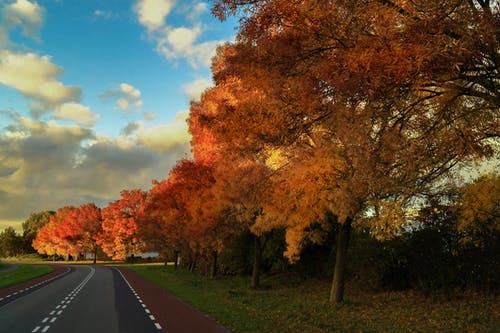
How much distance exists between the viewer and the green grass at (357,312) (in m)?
13.0

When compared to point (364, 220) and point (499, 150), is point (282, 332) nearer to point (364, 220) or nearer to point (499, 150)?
point (364, 220)

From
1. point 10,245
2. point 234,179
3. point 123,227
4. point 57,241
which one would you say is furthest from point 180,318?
point 10,245

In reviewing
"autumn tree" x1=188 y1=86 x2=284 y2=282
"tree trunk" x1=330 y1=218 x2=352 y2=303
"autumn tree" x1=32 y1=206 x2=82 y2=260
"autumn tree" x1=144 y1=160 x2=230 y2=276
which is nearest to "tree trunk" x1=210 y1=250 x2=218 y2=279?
"autumn tree" x1=144 y1=160 x2=230 y2=276

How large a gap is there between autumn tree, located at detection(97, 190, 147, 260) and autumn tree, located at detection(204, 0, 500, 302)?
77.7m

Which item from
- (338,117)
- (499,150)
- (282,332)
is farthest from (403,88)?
(282,332)

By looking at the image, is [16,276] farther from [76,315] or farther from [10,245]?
[10,245]

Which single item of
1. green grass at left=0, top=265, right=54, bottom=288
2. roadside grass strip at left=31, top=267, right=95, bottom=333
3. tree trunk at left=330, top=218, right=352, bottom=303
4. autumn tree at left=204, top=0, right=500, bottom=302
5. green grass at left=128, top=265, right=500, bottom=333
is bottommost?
green grass at left=0, top=265, right=54, bottom=288

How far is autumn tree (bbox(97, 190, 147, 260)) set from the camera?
84.2 meters

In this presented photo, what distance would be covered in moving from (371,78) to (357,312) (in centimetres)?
1138

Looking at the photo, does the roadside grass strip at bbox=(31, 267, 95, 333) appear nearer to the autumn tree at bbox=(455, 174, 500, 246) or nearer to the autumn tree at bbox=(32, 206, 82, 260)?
the autumn tree at bbox=(455, 174, 500, 246)

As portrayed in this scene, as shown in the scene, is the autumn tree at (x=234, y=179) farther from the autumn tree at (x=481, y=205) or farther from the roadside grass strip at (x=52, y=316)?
the roadside grass strip at (x=52, y=316)

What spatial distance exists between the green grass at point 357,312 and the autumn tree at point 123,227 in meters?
64.9

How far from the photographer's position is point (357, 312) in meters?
16.0

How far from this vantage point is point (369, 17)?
7.70 metres
